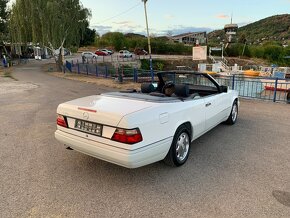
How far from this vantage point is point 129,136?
2992 mm

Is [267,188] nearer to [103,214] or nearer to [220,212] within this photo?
[220,212]

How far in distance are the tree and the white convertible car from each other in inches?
878

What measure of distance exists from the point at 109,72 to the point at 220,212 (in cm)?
1854

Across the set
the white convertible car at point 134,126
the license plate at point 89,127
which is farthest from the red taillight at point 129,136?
the license plate at point 89,127

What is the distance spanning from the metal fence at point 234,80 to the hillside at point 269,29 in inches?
4242

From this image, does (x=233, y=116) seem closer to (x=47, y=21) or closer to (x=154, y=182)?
(x=154, y=182)

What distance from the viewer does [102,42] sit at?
74250 mm

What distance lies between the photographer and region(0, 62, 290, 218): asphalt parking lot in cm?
278

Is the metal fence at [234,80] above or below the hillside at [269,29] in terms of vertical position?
below

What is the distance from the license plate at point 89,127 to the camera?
10.7ft

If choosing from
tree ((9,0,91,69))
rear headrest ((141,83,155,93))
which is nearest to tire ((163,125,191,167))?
rear headrest ((141,83,155,93))

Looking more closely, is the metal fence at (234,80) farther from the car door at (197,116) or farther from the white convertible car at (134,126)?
the white convertible car at (134,126)

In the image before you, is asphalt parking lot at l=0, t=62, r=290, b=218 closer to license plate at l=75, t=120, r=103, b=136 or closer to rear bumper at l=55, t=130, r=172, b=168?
rear bumper at l=55, t=130, r=172, b=168

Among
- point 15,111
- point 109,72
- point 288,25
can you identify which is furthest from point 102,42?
point 288,25
